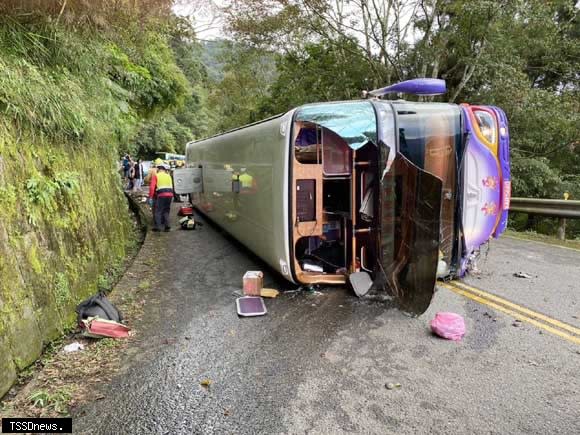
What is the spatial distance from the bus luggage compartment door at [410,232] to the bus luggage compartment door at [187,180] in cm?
757

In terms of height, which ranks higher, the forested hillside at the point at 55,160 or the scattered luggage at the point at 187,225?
the forested hillside at the point at 55,160

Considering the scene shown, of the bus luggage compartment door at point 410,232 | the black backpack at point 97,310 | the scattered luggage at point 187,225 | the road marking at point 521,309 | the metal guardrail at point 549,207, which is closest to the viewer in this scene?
the road marking at point 521,309

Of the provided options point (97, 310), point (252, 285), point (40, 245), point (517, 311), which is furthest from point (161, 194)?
point (517, 311)

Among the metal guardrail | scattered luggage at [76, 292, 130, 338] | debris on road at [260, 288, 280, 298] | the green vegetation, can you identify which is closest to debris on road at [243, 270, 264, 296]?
debris on road at [260, 288, 280, 298]

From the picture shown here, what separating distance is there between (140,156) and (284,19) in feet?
86.0

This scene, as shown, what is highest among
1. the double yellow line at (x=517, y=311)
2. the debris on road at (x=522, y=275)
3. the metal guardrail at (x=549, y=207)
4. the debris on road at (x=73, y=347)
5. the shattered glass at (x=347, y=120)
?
the shattered glass at (x=347, y=120)

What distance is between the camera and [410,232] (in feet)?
15.6

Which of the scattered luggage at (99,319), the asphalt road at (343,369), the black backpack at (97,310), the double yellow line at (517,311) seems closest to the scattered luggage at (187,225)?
the asphalt road at (343,369)

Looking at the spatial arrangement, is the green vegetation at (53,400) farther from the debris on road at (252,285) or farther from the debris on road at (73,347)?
the debris on road at (252,285)

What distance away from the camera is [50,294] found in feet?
13.3

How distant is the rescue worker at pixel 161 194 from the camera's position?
34.4 feet

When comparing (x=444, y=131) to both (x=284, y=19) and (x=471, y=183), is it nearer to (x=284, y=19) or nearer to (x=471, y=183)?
(x=471, y=183)

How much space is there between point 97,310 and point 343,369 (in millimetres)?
2742

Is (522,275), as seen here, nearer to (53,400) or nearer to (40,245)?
(53,400)
